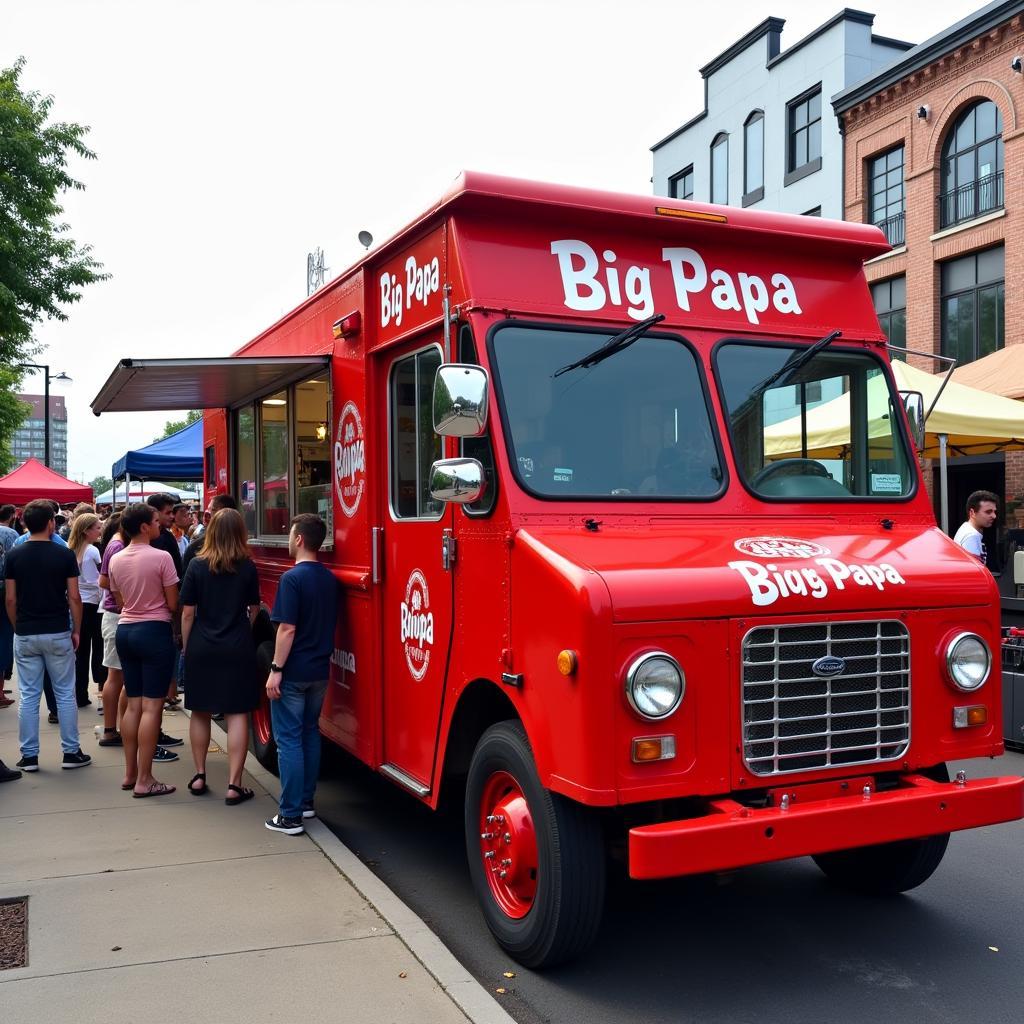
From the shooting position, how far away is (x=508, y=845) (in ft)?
13.7

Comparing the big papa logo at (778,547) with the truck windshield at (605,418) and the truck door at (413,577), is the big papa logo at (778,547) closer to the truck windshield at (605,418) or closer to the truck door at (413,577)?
the truck windshield at (605,418)

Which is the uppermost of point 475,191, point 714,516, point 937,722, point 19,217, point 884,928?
point 19,217

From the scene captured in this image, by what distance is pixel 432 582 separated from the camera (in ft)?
16.2

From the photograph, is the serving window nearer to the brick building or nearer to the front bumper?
the front bumper

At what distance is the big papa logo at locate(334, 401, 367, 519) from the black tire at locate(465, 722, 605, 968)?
1.99 metres

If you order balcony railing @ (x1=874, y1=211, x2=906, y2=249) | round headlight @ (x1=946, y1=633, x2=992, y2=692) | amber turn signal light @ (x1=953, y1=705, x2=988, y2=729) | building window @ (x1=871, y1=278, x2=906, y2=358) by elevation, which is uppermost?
balcony railing @ (x1=874, y1=211, x2=906, y2=249)

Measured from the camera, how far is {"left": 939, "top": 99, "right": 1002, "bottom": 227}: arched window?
1994cm

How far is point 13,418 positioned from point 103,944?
3172cm

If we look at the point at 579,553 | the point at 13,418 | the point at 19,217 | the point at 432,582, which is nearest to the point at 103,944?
the point at 432,582

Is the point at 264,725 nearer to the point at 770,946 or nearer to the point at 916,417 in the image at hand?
the point at 770,946

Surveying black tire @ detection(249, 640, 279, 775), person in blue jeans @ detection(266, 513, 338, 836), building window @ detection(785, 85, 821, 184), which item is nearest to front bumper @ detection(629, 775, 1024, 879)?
person in blue jeans @ detection(266, 513, 338, 836)

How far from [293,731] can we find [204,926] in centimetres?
149

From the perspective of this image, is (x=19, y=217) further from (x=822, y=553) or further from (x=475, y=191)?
(x=822, y=553)

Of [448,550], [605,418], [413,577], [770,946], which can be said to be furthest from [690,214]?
[770,946]
